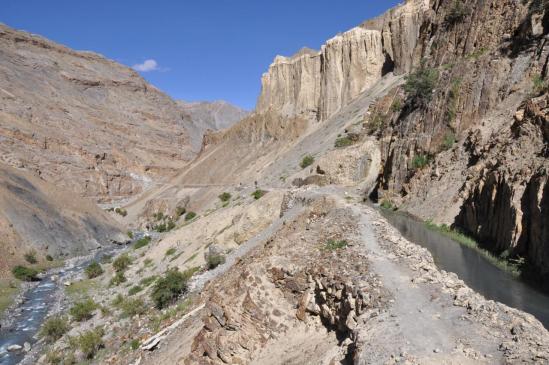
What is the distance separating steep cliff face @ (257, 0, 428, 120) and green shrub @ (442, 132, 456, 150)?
25366 mm

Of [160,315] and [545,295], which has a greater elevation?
[545,295]

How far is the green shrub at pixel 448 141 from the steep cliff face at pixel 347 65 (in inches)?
999

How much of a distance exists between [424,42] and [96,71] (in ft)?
322

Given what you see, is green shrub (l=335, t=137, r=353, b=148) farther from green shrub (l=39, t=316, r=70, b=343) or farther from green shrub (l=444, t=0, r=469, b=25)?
green shrub (l=39, t=316, r=70, b=343)

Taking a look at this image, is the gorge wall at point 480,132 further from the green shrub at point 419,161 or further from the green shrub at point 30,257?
the green shrub at point 30,257

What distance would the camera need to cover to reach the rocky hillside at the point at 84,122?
74.8 metres

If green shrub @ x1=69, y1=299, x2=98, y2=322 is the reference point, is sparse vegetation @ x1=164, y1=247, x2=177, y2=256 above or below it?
above

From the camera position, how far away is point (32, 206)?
43219 mm

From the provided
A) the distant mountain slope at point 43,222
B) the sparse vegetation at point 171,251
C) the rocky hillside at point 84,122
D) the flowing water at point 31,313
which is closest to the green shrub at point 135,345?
the flowing water at point 31,313

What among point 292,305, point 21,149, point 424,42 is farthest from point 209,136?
point 292,305

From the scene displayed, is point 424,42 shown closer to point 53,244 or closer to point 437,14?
point 437,14

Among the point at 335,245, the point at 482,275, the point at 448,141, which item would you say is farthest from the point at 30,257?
the point at 482,275

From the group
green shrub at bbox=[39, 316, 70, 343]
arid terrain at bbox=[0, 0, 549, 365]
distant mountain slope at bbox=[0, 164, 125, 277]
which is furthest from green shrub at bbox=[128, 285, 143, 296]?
distant mountain slope at bbox=[0, 164, 125, 277]

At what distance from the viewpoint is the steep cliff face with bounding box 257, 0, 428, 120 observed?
44188 millimetres
